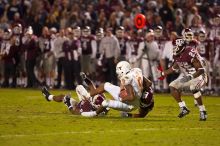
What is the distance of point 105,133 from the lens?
10414 mm

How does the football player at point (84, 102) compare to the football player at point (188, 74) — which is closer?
the football player at point (188, 74)

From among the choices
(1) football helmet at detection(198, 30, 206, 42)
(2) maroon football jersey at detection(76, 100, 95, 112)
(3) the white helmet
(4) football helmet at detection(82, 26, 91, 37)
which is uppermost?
(4) football helmet at detection(82, 26, 91, 37)

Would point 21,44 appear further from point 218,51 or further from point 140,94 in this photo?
point 140,94

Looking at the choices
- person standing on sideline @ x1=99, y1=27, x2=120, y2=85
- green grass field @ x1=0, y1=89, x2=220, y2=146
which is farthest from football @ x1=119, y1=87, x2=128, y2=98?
person standing on sideline @ x1=99, y1=27, x2=120, y2=85

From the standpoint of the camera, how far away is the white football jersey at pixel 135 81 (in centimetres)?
1191

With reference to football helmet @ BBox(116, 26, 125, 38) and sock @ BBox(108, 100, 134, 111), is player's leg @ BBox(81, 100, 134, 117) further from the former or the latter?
football helmet @ BBox(116, 26, 125, 38)

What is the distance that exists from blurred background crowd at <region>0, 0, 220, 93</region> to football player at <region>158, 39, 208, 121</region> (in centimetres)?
668

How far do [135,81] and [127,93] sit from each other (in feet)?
0.96

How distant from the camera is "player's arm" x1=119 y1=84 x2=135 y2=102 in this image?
464 inches

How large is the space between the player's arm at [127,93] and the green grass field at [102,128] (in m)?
0.41

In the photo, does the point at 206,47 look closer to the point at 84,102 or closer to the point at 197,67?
the point at 197,67

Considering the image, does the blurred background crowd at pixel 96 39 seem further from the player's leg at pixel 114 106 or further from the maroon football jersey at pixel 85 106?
the player's leg at pixel 114 106

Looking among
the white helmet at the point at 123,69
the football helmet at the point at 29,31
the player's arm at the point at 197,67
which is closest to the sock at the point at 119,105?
the white helmet at the point at 123,69

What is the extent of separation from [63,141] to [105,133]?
1072 millimetres
